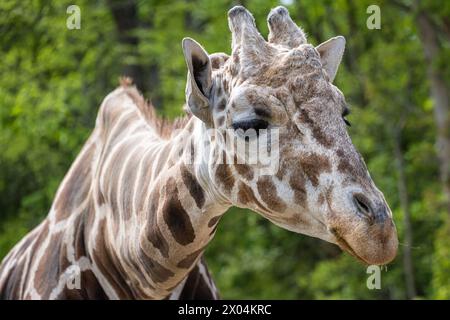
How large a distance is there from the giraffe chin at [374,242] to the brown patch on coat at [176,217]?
126cm

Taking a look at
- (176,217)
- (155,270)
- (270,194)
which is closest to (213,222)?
(176,217)

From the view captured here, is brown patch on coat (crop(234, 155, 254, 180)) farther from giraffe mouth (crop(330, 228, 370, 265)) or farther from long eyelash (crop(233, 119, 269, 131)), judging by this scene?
giraffe mouth (crop(330, 228, 370, 265))

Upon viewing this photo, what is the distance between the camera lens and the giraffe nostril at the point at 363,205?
4.62 m

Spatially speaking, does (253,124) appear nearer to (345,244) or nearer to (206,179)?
(206,179)

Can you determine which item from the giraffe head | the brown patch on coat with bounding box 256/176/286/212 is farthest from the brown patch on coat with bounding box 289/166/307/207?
the brown patch on coat with bounding box 256/176/286/212

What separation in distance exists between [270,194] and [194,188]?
664 millimetres

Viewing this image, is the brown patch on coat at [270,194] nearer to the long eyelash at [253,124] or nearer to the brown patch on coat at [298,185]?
the brown patch on coat at [298,185]

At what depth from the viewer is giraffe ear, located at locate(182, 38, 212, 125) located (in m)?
5.38

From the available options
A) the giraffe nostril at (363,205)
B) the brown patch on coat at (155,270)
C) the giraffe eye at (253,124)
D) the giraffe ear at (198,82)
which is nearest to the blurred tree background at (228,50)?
the brown patch on coat at (155,270)

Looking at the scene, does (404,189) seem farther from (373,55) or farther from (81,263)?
(81,263)

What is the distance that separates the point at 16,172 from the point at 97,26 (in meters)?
2.82

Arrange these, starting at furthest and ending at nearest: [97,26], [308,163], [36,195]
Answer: [97,26], [36,195], [308,163]

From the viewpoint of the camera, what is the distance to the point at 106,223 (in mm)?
6617
